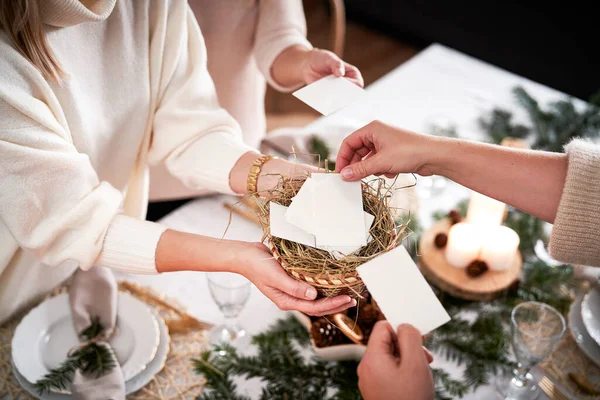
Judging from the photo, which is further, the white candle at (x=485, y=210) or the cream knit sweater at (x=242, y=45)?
the cream knit sweater at (x=242, y=45)

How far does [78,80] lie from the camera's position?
1.15 meters

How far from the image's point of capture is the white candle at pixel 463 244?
1342 millimetres

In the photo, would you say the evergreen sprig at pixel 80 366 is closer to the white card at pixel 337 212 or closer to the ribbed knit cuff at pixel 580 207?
the white card at pixel 337 212

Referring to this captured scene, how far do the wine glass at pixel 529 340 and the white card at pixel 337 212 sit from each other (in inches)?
16.2

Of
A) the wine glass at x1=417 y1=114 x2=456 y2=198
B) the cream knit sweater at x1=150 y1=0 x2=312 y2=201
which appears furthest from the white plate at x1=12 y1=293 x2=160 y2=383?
the wine glass at x1=417 y1=114 x2=456 y2=198

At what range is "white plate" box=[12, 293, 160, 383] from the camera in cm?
110

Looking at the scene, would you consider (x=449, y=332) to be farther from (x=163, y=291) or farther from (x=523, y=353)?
(x=163, y=291)

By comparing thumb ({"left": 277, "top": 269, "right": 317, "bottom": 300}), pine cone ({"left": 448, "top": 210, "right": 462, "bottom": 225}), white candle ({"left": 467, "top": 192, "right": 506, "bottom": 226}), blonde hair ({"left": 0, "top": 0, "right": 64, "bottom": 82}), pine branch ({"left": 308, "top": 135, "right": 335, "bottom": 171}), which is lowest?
pine cone ({"left": 448, "top": 210, "right": 462, "bottom": 225})

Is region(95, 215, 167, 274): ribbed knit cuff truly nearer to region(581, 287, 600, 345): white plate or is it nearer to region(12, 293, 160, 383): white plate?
region(12, 293, 160, 383): white plate

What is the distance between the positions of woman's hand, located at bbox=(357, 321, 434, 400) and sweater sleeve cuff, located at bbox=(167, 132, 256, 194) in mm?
544

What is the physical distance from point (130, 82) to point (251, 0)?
55cm

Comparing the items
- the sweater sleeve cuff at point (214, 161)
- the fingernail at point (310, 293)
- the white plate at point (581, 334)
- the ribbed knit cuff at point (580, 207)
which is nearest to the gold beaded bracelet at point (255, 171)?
the sweater sleeve cuff at point (214, 161)

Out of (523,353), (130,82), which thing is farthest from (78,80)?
(523,353)

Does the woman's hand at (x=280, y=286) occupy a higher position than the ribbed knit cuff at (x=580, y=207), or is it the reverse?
the ribbed knit cuff at (x=580, y=207)
